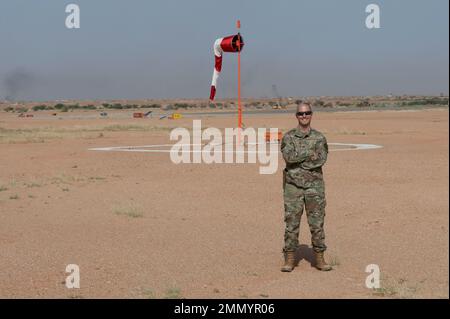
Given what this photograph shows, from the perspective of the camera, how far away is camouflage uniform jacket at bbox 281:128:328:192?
25.1 ft

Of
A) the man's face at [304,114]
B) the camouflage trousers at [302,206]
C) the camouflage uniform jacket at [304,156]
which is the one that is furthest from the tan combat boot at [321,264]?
the man's face at [304,114]

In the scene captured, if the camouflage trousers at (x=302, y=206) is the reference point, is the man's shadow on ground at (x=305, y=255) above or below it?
below

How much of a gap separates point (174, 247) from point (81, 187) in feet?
26.1

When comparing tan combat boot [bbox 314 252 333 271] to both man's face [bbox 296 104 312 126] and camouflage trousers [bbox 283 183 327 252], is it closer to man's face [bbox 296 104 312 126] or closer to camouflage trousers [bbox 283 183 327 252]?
camouflage trousers [bbox 283 183 327 252]

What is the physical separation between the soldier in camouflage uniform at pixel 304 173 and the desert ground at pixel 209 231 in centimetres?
72

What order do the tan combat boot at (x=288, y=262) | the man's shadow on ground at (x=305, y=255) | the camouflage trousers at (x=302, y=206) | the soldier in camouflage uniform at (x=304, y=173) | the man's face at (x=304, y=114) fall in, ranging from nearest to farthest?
the man's face at (x=304, y=114) → the soldier in camouflage uniform at (x=304, y=173) → the camouflage trousers at (x=302, y=206) → the tan combat boot at (x=288, y=262) → the man's shadow on ground at (x=305, y=255)

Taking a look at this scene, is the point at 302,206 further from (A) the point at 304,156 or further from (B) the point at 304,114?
(B) the point at 304,114

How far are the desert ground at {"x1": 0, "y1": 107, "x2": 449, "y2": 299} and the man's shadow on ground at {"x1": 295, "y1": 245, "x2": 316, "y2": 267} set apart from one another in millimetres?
30

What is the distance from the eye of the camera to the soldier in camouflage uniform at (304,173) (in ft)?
25.0

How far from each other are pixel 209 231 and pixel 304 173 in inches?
152

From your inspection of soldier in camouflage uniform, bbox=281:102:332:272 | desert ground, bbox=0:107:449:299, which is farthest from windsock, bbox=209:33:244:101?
soldier in camouflage uniform, bbox=281:102:332:272

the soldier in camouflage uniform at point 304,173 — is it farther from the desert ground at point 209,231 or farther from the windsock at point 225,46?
the windsock at point 225,46

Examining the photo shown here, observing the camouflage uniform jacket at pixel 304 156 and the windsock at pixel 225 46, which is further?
the windsock at pixel 225 46
